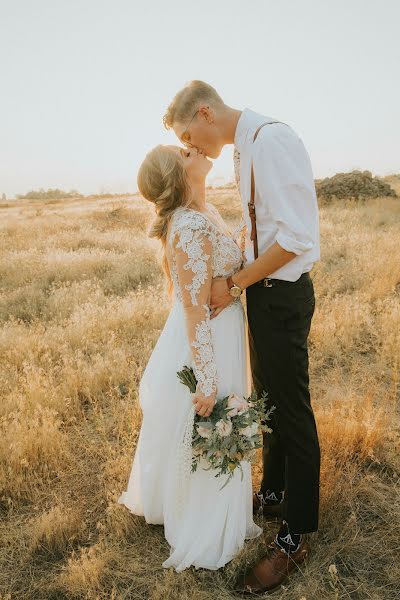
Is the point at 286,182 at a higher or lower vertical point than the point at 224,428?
higher

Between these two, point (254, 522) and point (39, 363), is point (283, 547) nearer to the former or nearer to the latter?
point (254, 522)

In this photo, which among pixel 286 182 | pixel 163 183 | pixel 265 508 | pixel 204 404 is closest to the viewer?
pixel 286 182

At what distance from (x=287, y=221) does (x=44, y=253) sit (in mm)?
9421

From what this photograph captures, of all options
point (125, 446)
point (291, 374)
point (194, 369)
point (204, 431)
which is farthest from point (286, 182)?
point (125, 446)

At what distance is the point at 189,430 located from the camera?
265 centimetres

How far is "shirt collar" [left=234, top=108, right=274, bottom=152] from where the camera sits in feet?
7.60

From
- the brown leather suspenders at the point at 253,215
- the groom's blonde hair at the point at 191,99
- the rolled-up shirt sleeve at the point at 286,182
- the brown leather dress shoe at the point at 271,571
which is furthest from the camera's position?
the brown leather dress shoe at the point at 271,571

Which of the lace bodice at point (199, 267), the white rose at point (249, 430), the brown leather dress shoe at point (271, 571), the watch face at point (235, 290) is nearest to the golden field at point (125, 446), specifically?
the brown leather dress shoe at point (271, 571)

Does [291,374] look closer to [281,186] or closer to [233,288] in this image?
[233,288]

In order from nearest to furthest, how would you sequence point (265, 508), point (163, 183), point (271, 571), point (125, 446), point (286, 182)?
point (286, 182) < point (163, 183) < point (271, 571) < point (265, 508) < point (125, 446)

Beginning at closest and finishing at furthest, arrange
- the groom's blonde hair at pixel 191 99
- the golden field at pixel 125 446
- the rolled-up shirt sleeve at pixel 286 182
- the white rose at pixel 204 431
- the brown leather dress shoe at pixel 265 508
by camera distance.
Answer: the rolled-up shirt sleeve at pixel 286 182 → the groom's blonde hair at pixel 191 99 → the white rose at pixel 204 431 → the golden field at pixel 125 446 → the brown leather dress shoe at pixel 265 508

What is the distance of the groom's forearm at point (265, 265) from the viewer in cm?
226

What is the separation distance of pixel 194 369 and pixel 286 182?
1.11 metres

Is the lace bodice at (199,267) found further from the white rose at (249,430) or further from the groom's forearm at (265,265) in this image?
the white rose at (249,430)
